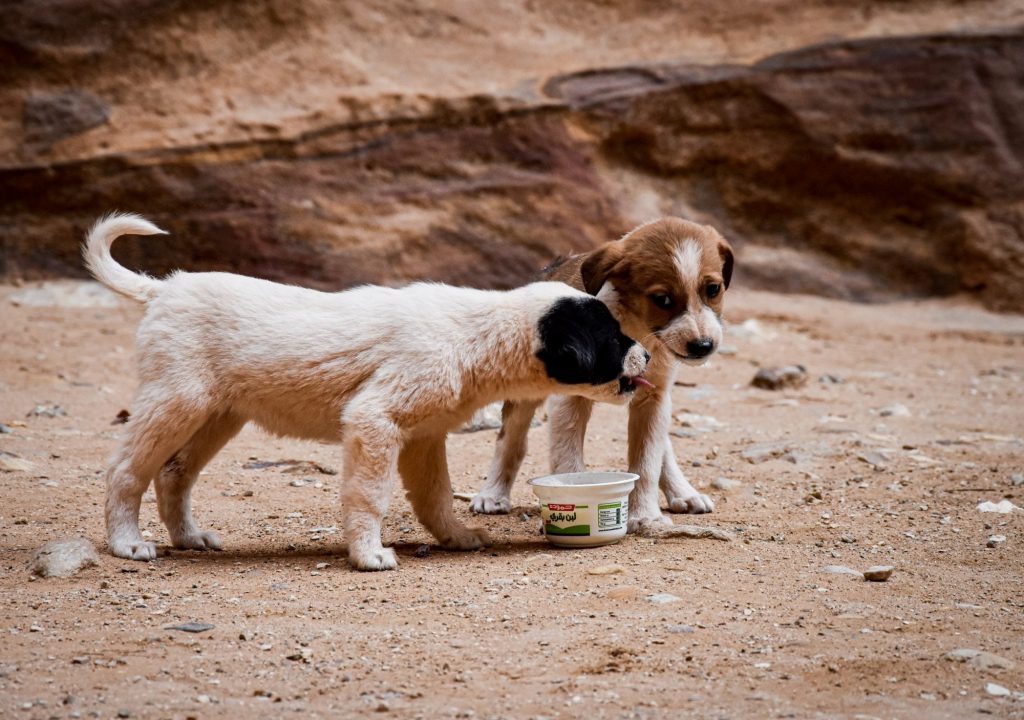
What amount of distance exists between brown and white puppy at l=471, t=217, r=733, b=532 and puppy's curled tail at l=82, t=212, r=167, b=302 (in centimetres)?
Result: 195

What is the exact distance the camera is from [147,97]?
11109 millimetres

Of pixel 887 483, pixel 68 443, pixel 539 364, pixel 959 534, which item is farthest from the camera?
pixel 68 443

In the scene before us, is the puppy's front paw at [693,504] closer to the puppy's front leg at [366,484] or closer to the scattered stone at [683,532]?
the scattered stone at [683,532]

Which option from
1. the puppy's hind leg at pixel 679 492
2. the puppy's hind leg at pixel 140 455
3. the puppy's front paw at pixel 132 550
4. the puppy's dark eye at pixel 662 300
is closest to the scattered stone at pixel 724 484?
the puppy's hind leg at pixel 679 492

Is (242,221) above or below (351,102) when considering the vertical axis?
below

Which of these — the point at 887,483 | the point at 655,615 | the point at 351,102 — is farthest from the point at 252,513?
the point at 351,102

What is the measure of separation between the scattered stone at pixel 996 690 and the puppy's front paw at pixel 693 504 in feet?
8.11

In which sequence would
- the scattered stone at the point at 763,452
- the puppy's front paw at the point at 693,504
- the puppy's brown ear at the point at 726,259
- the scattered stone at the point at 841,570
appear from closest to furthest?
the scattered stone at the point at 841,570, the puppy's brown ear at the point at 726,259, the puppy's front paw at the point at 693,504, the scattered stone at the point at 763,452

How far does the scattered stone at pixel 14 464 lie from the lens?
594 cm

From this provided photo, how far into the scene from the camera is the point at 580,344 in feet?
15.2

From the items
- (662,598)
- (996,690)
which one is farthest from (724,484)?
(996,690)

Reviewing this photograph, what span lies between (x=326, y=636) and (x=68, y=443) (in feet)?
12.3

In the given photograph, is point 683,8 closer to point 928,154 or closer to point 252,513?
point 928,154

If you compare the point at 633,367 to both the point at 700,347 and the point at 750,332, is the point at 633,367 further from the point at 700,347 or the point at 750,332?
the point at 750,332
